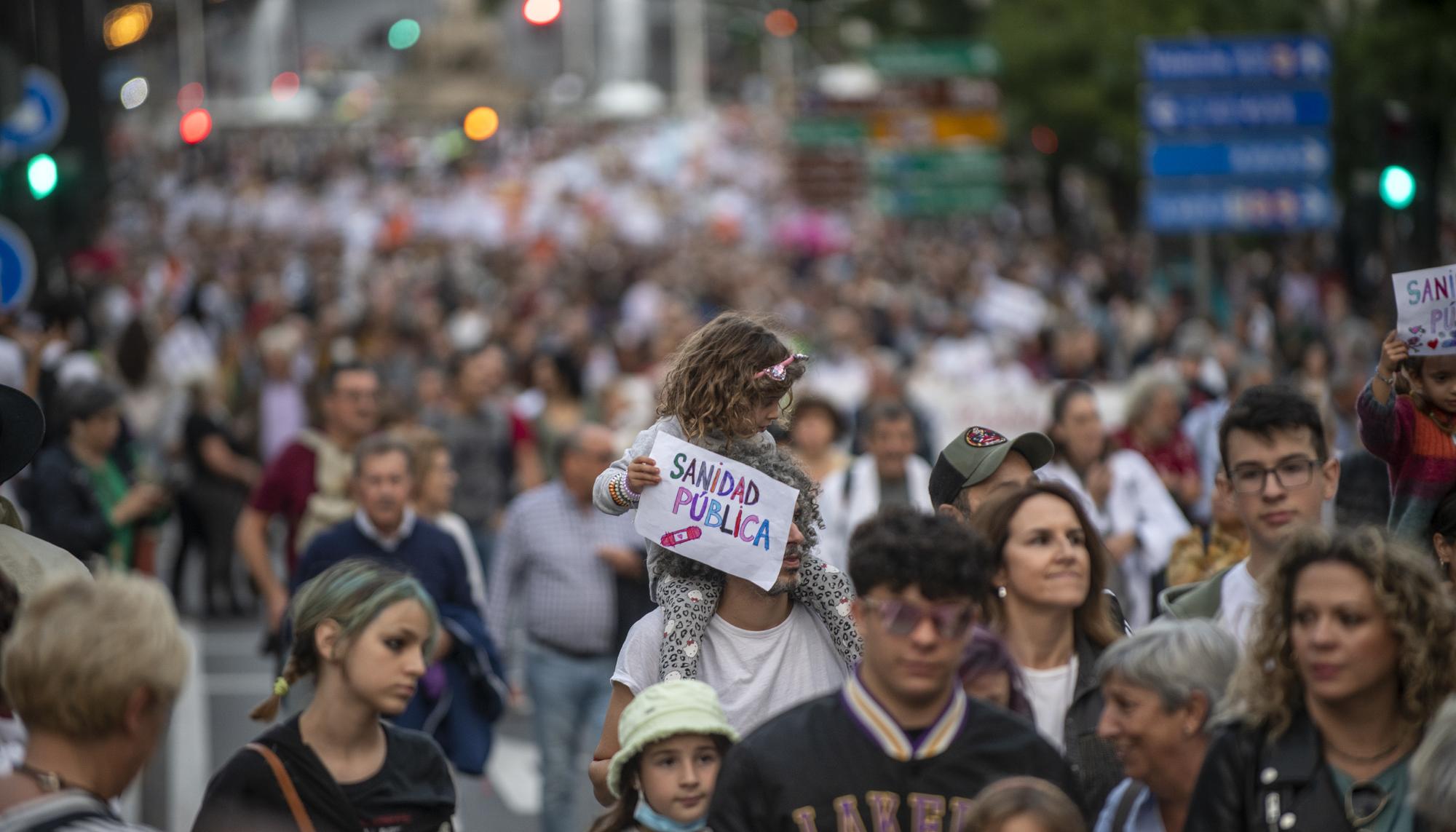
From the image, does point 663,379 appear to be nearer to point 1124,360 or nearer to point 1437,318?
point 1437,318

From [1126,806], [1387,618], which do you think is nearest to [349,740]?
[1126,806]

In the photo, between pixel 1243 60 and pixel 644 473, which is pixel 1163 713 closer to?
pixel 644 473

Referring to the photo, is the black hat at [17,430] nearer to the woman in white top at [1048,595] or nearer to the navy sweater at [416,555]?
the navy sweater at [416,555]

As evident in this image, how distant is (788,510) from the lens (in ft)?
16.7

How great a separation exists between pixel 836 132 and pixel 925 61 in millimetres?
4833

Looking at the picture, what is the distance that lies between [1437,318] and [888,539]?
7.75ft

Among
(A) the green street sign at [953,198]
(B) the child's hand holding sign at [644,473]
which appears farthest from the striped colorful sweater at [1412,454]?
(A) the green street sign at [953,198]

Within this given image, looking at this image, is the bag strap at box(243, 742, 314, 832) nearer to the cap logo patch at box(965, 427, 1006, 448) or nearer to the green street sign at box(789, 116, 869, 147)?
the cap logo patch at box(965, 427, 1006, 448)

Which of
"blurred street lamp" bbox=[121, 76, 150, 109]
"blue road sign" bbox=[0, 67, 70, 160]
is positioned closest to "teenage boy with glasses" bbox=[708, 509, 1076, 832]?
"blue road sign" bbox=[0, 67, 70, 160]

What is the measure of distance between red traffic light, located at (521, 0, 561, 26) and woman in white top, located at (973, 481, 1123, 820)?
14475mm

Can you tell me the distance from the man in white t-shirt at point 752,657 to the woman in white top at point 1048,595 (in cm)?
46

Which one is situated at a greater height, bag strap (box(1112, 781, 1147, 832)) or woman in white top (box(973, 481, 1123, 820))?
woman in white top (box(973, 481, 1123, 820))

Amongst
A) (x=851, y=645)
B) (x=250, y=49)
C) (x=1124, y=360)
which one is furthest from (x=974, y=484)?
(x=250, y=49)

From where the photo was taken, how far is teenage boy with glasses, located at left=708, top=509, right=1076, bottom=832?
13.1 feet
